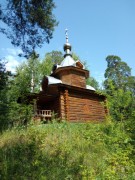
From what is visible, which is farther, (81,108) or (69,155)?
(81,108)

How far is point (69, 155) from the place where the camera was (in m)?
7.55

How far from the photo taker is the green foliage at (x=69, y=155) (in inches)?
242

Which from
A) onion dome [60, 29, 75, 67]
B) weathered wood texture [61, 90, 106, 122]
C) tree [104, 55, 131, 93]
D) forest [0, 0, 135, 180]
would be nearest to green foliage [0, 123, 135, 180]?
forest [0, 0, 135, 180]

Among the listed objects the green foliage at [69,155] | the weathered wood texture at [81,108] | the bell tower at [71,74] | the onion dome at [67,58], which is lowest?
the green foliage at [69,155]

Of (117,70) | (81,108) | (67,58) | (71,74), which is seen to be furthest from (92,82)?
(81,108)

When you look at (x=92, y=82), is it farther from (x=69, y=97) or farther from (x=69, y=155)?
(x=69, y=155)

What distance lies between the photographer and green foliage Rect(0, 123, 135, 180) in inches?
242

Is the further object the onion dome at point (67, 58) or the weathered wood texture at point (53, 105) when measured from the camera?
the onion dome at point (67, 58)

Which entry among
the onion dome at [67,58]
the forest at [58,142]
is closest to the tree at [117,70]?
the onion dome at [67,58]

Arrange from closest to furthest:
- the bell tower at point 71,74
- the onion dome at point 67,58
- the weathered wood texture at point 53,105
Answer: the weathered wood texture at point 53,105
the bell tower at point 71,74
the onion dome at point 67,58

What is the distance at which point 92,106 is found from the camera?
76.7ft

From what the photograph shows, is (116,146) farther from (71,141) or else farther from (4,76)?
(4,76)

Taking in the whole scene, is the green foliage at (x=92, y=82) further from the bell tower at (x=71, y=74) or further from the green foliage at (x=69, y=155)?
the green foliage at (x=69, y=155)

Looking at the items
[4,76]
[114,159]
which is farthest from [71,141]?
[4,76]
